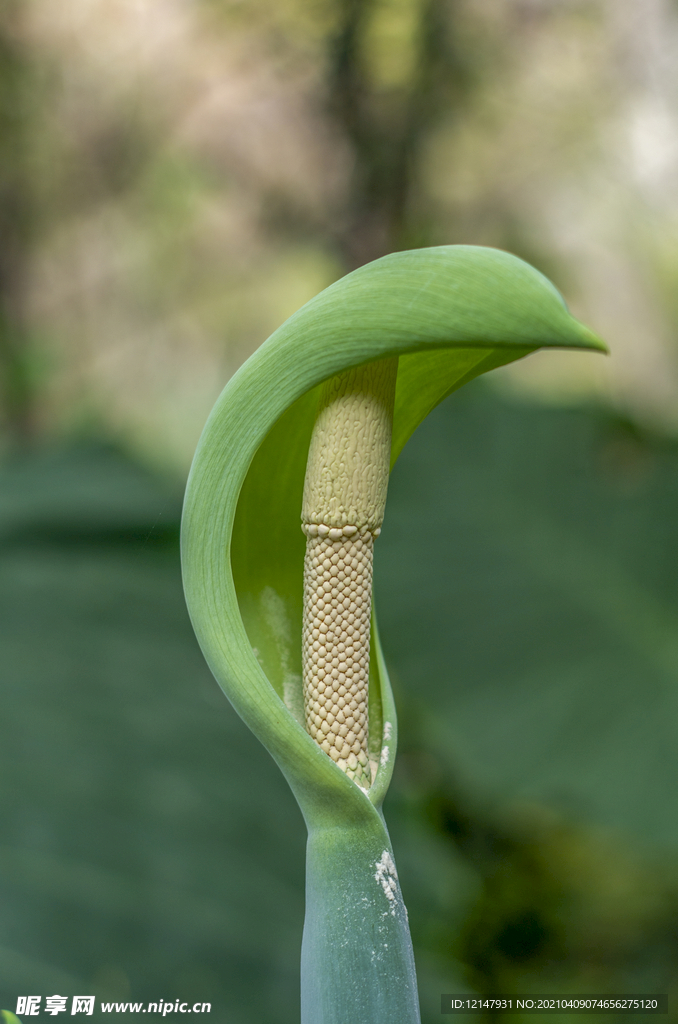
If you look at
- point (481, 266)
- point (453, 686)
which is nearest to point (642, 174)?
point (453, 686)

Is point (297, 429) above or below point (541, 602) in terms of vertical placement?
below

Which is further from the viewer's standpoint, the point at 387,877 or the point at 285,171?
the point at 285,171

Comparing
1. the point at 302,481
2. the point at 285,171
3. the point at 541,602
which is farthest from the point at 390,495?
the point at 285,171

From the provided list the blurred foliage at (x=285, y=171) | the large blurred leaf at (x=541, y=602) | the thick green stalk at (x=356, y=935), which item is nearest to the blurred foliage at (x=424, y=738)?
the large blurred leaf at (x=541, y=602)

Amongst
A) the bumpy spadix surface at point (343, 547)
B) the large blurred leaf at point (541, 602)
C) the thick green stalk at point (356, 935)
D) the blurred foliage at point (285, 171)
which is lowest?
the thick green stalk at point (356, 935)

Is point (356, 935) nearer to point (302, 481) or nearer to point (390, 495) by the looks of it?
point (302, 481)

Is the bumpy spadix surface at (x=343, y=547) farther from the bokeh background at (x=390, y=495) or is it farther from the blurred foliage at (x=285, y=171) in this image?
the blurred foliage at (x=285, y=171)
